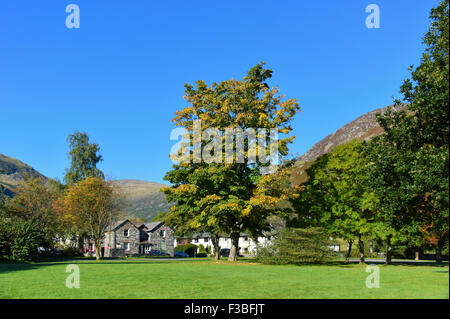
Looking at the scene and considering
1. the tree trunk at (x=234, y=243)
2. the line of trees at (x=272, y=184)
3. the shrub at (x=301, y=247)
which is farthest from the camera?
the tree trunk at (x=234, y=243)

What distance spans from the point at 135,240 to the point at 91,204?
40.0 meters

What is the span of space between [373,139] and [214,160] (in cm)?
1521

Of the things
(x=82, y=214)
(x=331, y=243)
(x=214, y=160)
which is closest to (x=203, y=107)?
(x=214, y=160)

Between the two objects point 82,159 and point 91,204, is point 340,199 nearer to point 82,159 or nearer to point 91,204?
point 91,204

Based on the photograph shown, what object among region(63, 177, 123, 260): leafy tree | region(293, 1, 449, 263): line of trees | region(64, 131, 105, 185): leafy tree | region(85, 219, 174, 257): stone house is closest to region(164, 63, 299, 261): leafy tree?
region(293, 1, 449, 263): line of trees

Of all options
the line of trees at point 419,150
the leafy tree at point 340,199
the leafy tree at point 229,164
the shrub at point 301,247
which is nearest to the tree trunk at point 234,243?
the leafy tree at point 229,164

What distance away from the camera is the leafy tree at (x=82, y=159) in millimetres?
74062

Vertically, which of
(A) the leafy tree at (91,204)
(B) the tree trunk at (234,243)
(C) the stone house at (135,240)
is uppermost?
(A) the leafy tree at (91,204)

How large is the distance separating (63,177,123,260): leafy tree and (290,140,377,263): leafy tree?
28381mm

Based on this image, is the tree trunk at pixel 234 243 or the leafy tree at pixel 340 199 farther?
the tree trunk at pixel 234 243

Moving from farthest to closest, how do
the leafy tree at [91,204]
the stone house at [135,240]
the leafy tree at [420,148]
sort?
1. the stone house at [135,240]
2. the leafy tree at [91,204]
3. the leafy tree at [420,148]

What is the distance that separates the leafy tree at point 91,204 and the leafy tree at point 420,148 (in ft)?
131

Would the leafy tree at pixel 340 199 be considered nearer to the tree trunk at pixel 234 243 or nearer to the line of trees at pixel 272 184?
the line of trees at pixel 272 184

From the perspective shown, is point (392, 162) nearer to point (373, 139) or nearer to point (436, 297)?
point (373, 139)
